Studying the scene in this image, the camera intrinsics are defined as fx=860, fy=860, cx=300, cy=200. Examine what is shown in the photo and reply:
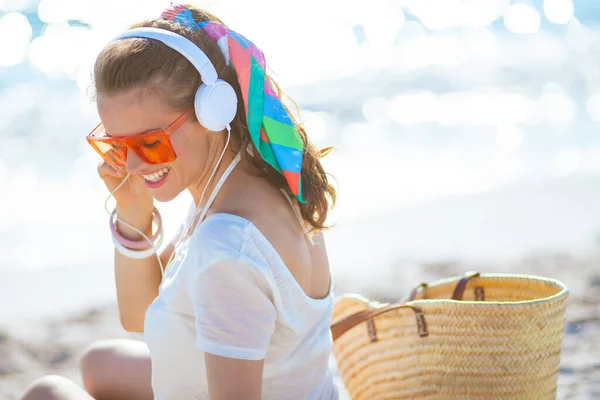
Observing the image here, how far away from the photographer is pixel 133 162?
2189 millimetres

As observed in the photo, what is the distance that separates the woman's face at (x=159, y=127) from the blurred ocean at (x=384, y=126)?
0.85 ft

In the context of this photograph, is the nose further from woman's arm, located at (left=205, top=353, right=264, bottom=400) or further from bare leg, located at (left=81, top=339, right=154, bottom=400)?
bare leg, located at (left=81, top=339, right=154, bottom=400)

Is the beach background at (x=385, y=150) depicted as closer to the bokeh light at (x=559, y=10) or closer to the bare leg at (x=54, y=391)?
the bokeh light at (x=559, y=10)

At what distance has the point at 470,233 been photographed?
5.89 metres

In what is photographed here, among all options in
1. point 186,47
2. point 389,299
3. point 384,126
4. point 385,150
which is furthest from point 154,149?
point 384,126

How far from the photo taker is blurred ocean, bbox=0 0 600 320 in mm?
5816

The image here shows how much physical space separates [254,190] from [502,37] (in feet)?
34.8

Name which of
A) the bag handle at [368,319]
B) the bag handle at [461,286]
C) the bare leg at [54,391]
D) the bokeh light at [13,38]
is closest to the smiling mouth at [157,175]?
the bare leg at [54,391]

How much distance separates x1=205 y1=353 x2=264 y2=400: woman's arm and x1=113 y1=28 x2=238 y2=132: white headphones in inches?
22.6

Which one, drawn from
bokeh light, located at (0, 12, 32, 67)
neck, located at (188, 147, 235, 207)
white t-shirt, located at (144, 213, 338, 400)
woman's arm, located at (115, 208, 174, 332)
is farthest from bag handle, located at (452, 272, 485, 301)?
bokeh light, located at (0, 12, 32, 67)

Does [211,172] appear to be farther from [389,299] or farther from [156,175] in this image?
[389,299]

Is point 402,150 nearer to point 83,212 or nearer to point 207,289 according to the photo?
point 83,212

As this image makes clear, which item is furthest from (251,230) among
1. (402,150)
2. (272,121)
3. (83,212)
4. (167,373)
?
(402,150)

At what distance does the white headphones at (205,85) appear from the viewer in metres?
2.09
